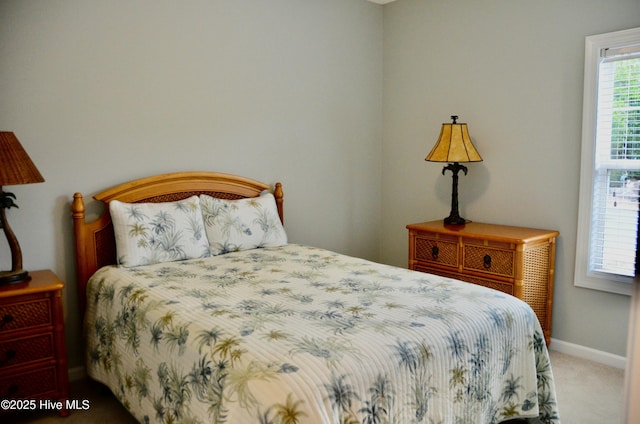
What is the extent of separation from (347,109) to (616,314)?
239 centimetres

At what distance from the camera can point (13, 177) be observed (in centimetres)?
241

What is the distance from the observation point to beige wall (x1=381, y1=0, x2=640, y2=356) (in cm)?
A: 317

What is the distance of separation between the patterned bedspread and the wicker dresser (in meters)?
0.79

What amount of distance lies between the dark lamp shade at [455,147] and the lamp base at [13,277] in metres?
2.55

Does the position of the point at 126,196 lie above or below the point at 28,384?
above

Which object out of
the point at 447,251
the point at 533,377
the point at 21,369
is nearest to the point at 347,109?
the point at 447,251

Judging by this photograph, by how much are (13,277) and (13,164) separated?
55 centimetres

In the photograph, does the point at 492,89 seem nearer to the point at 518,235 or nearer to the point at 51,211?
the point at 518,235

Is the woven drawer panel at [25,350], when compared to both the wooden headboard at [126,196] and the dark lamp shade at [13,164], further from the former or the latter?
the dark lamp shade at [13,164]

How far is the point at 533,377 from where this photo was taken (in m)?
2.22

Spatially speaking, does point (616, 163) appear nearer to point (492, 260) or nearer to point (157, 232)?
point (492, 260)

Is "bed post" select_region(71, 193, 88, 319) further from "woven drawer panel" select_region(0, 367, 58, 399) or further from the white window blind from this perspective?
the white window blind

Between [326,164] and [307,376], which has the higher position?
[326,164]

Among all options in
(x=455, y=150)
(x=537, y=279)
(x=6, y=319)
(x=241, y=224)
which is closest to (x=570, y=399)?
(x=537, y=279)
